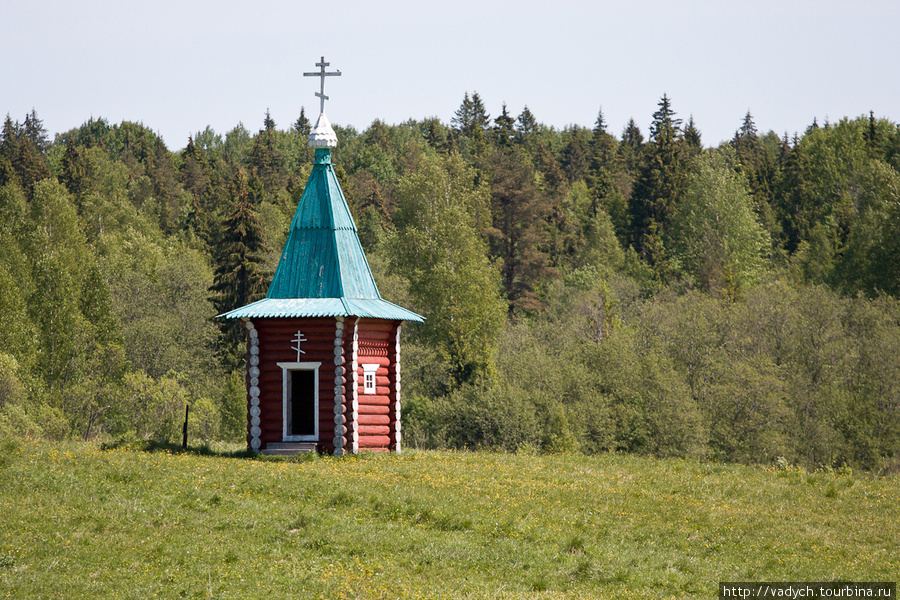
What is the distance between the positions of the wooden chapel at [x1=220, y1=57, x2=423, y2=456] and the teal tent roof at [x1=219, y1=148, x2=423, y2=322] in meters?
0.03

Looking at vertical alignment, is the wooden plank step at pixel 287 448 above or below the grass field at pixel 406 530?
above

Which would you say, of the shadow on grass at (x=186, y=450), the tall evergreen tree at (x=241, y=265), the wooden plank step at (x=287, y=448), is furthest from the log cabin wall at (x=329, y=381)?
the tall evergreen tree at (x=241, y=265)

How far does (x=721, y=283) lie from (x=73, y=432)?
44.5 metres

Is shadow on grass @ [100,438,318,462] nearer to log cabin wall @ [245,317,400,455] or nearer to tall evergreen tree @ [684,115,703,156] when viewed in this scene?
log cabin wall @ [245,317,400,455]

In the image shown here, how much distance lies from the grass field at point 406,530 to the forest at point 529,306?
15676 millimetres

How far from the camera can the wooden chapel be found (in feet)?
84.3

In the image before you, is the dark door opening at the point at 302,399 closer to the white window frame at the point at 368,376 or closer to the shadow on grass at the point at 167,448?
the white window frame at the point at 368,376

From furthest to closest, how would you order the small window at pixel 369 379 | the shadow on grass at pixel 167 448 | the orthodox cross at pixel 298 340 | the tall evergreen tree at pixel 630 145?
the tall evergreen tree at pixel 630 145 → the small window at pixel 369 379 → the orthodox cross at pixel 298 340 → the shadow on grass at pixel 167 448

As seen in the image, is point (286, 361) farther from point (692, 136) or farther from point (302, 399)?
point (692, 136)

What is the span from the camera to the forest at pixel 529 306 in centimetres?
4600

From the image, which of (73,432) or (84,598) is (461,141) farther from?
(84,598)

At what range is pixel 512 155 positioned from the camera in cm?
7931

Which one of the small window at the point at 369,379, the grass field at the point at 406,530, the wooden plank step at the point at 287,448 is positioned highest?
the small window at the point at 369,379

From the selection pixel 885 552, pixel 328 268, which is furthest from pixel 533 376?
pixel 885 552
